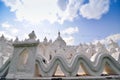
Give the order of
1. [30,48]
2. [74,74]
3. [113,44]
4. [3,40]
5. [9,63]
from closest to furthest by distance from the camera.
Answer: [74,74]
[30,48]
[9,63]
[113,44]
[3,40]

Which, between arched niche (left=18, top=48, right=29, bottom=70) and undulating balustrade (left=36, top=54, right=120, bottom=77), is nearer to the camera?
undulating balustrade (left=36, top=54, right=120, bottom=77)

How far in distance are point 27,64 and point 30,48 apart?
452mm

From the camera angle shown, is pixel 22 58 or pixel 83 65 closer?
pixel 83 65

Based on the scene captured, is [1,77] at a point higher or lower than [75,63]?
lower

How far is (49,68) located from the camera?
3734 millimetres

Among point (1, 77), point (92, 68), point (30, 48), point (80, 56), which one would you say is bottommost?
point (1, 77)

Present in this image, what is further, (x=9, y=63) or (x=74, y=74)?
(x=9, y=63)

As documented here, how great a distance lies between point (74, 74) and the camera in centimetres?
359

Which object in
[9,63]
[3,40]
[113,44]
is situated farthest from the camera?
[3,40]

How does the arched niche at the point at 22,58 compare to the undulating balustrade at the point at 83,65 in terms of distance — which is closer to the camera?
the undulating balustrade at the point at 83,65

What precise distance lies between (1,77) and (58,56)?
1.81 meters

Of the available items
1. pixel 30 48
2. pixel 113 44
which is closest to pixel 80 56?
pixel 30 48

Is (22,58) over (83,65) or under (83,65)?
over

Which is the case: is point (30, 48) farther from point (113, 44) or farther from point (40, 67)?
point (113, 44)
